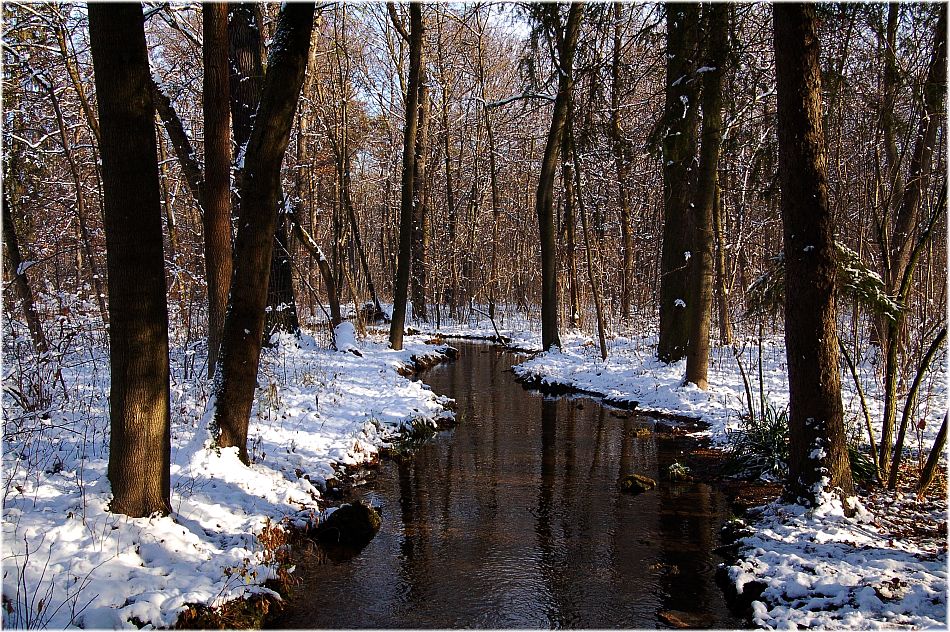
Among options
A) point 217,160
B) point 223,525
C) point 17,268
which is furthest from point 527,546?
point 17,268

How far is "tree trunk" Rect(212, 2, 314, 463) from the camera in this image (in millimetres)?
6129

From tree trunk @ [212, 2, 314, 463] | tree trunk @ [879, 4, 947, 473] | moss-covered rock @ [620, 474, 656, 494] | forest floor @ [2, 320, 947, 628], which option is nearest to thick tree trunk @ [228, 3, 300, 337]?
forest floor @ [2, 320, 947, 628]

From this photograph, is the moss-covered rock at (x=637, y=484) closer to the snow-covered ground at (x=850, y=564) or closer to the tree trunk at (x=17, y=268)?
the snow-covered ground at (x=850, y=564)

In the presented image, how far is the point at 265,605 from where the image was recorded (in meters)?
4.86

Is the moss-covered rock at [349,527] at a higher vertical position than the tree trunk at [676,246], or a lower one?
lower

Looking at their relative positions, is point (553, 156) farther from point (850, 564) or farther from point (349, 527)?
point (850, 564)

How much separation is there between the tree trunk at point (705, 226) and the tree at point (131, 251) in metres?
9.29

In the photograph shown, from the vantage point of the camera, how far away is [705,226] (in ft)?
37.9

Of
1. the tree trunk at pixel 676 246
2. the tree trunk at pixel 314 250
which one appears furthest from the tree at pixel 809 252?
the tree trunk at pixel 314 250

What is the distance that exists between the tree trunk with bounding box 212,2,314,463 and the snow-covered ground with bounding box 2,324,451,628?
0.59m

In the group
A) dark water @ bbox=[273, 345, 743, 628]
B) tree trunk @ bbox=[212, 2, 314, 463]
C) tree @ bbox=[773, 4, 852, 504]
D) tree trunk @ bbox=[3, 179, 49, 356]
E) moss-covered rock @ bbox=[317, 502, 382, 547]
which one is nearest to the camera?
dark water @ bbox=[273, 345, 743, 628]

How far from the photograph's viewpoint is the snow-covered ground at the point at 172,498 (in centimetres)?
411

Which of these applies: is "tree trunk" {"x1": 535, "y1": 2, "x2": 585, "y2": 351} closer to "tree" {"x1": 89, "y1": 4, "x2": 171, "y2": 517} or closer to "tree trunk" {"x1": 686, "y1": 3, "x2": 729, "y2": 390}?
"tree trunk" {"x1": 686, "y1": 3, "x2": 729, "y2": 390}

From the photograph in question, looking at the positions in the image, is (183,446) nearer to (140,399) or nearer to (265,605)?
(140,399)
